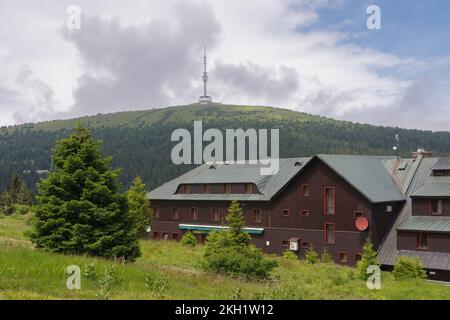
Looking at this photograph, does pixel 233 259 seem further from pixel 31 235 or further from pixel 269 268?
pixel 31 235

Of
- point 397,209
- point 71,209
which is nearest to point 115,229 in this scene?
point 71,209

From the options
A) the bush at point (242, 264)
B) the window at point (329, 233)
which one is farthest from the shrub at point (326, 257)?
the bush at point (242, 264)

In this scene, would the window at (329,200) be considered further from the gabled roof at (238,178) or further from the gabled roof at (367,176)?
the gabled roof at (238,178)

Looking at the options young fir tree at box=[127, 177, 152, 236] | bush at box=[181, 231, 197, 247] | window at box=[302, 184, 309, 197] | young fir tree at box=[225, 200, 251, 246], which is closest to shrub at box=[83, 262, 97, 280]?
young fir tree at box=[225, 200, 251, 246]

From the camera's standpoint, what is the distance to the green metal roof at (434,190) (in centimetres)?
4188

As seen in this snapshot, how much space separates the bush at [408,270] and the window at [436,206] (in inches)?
265

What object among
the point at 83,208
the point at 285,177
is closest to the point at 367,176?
the point at 285,177

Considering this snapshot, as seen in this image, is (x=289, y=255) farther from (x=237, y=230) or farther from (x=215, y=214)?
(x=215, y=214)

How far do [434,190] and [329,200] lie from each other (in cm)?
936

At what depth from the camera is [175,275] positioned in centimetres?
1797

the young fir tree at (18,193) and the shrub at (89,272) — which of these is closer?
the shrub at (89,272)

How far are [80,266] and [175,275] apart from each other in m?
3.40

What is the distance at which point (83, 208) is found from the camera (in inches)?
921
